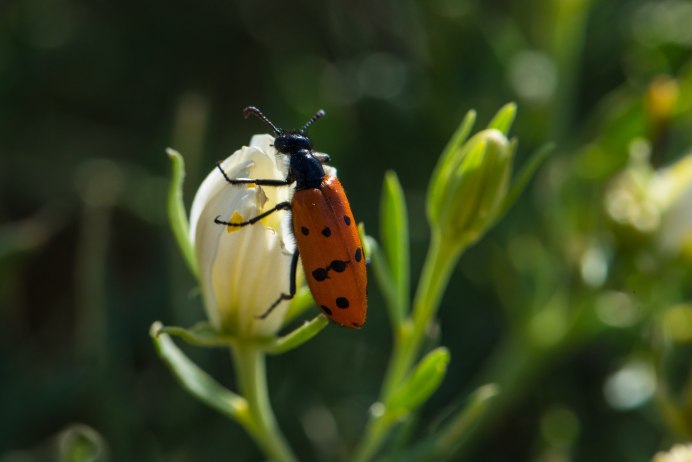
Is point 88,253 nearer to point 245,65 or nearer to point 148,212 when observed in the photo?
point 148,212

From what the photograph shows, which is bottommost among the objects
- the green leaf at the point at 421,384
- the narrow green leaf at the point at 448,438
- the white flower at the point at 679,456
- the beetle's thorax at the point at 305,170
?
the white flower at the point at 679,456

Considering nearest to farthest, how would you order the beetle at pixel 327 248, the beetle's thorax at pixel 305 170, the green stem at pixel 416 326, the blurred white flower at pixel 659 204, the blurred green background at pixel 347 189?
the beetle at pixel 327 248
the green stem at pixel 416 326
the beetle's thorax at pixel 305 170
the blurred white flower at pixel 659 204
the blurred green background at pixel 347 189

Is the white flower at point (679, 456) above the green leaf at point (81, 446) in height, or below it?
below

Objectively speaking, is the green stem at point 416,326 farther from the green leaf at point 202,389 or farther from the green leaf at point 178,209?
the green leaf at point 178,209

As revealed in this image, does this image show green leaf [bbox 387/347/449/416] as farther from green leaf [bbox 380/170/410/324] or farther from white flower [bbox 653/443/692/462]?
white flower [bbox 653/443/692/462]

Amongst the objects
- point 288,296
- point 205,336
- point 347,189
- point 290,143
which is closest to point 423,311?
point 288,296

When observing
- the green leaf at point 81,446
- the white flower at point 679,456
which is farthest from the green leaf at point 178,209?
the white flower at point 679,456

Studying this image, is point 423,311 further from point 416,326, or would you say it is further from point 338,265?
point 338,265

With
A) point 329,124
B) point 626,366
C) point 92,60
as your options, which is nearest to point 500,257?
point 626,366
